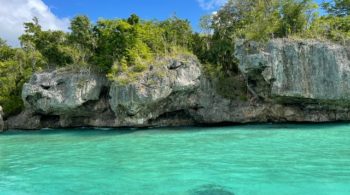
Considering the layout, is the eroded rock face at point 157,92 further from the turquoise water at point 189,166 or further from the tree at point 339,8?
the tree at point 339,8

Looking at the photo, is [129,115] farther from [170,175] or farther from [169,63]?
[170,175]

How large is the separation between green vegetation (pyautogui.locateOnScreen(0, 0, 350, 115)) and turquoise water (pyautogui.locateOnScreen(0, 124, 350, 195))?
7.67 m

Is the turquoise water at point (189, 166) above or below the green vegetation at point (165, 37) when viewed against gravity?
below

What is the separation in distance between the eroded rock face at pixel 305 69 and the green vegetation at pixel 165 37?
1.08 meters

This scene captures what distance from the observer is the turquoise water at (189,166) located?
8.70m

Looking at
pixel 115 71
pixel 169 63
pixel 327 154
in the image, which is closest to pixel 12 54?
pixel 115 71

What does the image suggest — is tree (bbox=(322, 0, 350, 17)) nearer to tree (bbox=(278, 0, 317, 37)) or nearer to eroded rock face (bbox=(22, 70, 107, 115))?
tree (bbox=(278, 0, 317, 37))

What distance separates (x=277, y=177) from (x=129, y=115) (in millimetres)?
14536

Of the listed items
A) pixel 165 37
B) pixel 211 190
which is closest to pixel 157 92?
pixel 165 37

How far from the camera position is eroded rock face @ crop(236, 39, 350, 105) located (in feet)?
68.0

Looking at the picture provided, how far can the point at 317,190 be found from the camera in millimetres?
8000

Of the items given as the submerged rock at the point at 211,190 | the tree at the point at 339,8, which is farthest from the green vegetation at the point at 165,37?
the submerged rock at the point at 211,190

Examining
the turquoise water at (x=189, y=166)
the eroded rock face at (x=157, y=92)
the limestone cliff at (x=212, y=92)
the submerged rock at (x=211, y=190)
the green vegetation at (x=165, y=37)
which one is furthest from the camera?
the green vegetation at (x=165, y=37)

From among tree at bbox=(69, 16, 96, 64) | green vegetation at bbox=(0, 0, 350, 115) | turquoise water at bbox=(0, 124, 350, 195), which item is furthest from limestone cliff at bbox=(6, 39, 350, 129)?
turquoise water at bbox=(0, 124, 350, 195)
